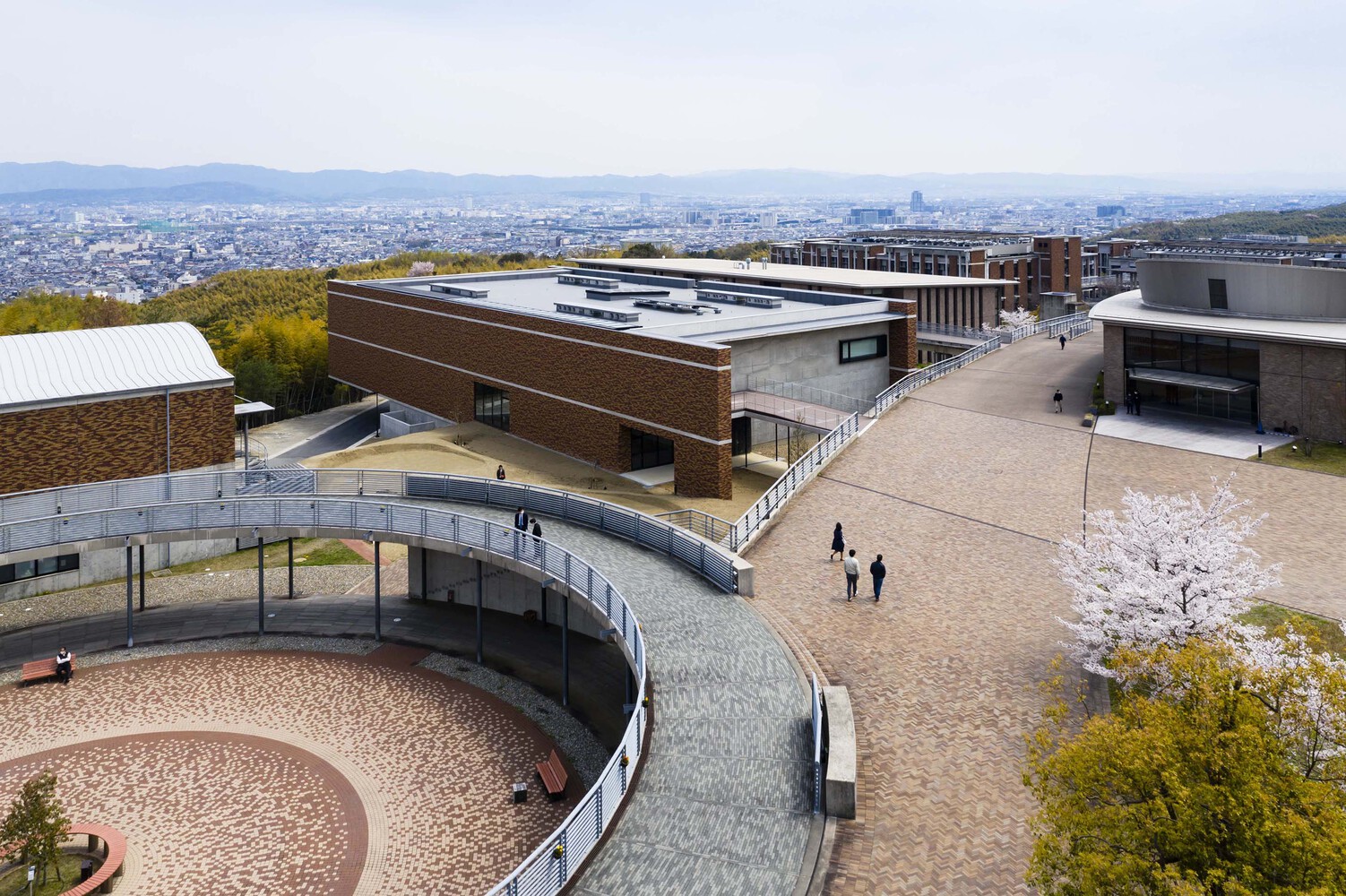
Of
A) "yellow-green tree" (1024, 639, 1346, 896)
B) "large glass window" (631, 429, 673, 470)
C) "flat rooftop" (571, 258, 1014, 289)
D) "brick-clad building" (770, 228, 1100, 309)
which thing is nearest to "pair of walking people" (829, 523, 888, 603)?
"yellow-green tree" (1024, 639, 1346, 896)

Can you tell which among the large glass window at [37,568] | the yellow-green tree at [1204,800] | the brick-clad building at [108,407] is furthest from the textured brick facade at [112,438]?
the yellow-green tree at [1204,800]

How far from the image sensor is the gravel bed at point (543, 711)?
72.2 feet

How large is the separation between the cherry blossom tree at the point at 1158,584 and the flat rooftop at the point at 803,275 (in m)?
37.2

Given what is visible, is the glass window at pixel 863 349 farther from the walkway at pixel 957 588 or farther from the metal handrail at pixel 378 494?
the metal handrail at pixel 378 494

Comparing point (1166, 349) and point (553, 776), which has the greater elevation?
point (1166, 349)

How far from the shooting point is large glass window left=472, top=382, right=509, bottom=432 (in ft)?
165

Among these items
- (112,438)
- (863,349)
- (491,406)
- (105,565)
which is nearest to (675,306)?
(863,349)

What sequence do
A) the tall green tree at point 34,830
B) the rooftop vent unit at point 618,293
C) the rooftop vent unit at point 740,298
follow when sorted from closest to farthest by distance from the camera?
the tall green tree at point 34,830
the rooftop vent unit at point 740,298
the rooftop vent unit at point 618,293

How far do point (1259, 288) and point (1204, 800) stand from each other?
36.9m

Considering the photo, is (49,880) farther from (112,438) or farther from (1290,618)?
(1290,618)

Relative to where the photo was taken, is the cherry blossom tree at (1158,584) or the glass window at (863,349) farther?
the glass window at (863,349)

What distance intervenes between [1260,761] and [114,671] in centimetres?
2714

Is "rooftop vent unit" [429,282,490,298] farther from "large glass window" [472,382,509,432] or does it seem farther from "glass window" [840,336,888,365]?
"glass window" [840,336,888,365]

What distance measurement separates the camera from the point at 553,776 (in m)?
20.2
